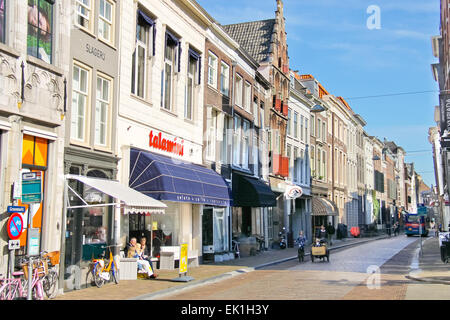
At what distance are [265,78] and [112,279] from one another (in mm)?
22033

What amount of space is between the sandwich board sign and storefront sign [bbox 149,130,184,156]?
840 cm

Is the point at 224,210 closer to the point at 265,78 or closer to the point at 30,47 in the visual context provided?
the point at 265,78

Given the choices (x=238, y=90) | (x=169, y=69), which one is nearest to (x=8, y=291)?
(x=169, y=69)

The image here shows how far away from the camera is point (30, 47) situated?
567 inches

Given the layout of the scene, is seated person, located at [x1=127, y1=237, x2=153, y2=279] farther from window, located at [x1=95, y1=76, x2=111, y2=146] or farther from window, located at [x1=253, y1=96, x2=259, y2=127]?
window, located at [x1=253, y1=96, x2=259, y2=127]

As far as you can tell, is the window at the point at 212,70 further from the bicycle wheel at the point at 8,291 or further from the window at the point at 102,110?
the bicycle wheel at the point at 8,291

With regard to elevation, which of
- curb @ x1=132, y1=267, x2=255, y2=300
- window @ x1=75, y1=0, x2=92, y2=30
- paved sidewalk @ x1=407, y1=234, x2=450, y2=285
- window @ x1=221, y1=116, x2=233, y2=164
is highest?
window @ x1=75, y1=0, x2=92, y2=30

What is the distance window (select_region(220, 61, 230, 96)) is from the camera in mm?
29125

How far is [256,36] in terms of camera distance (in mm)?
40250

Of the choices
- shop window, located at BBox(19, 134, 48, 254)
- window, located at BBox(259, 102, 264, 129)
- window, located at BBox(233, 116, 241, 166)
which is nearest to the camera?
shop window, located at BBox(19, 134, 48, 254)

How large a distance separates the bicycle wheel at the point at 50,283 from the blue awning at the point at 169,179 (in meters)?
5.67

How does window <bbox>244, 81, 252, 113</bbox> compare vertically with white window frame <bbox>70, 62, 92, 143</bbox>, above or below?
above

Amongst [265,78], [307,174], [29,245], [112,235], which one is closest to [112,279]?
[112,235]

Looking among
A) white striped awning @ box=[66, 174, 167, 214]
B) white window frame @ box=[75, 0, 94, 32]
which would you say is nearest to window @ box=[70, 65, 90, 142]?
white window frame @ box=[75, 0, 94, 32]
